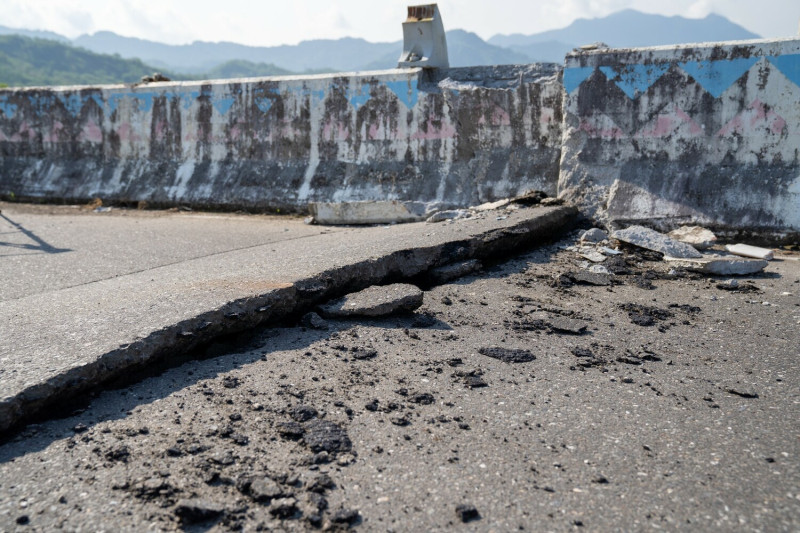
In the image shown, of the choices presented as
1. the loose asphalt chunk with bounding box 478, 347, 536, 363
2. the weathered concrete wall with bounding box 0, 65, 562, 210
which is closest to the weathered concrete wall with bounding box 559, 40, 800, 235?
the weathered concrete wall with bounding box 0, 65, 562, 210

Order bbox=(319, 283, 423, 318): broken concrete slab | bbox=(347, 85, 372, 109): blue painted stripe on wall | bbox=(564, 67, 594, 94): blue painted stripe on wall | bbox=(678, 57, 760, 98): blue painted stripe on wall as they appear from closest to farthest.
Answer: bbox=(319, 283, 423, 318): broken concrete slab
bbox=(678, 57, 760, 98): blue painted stripe on wall
bbox=(564, 67, 594, 94): blue painted stripe on wall
bbox=(347, 85, 372, 109): blue painted stripe on wall

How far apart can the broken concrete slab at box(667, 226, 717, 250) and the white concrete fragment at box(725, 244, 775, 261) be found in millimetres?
182

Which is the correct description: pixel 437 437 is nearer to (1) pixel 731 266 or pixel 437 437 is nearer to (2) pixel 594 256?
(2) pixel 594 256

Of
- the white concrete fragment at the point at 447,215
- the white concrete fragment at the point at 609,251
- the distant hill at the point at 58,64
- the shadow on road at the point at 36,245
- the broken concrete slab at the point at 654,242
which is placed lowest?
the shadow on road at the point at 36,245

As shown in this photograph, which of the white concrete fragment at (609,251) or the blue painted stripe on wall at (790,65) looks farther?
the blue painted stripe on wall at (790,65)

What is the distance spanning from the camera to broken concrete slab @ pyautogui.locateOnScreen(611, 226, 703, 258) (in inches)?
231

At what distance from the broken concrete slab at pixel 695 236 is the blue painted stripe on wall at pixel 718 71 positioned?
56.9 inches

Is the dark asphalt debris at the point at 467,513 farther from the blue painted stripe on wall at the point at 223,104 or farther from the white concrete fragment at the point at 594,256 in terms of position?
the blue painted stripe on wall at the point at 223,104

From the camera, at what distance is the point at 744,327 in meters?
4.20

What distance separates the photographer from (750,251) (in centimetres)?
596

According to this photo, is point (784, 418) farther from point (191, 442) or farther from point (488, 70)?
point (488, 70)

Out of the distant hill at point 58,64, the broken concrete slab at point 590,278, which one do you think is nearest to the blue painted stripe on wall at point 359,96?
the broken concrete slab at point 590,278

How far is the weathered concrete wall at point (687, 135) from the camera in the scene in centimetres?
640

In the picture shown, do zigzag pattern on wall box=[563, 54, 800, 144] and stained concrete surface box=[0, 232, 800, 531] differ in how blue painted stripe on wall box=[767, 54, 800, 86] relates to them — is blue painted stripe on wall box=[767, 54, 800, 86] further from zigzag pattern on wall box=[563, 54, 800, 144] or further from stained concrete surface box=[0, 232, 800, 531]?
stained concrete surface box=[0, 232, 800, 531]
